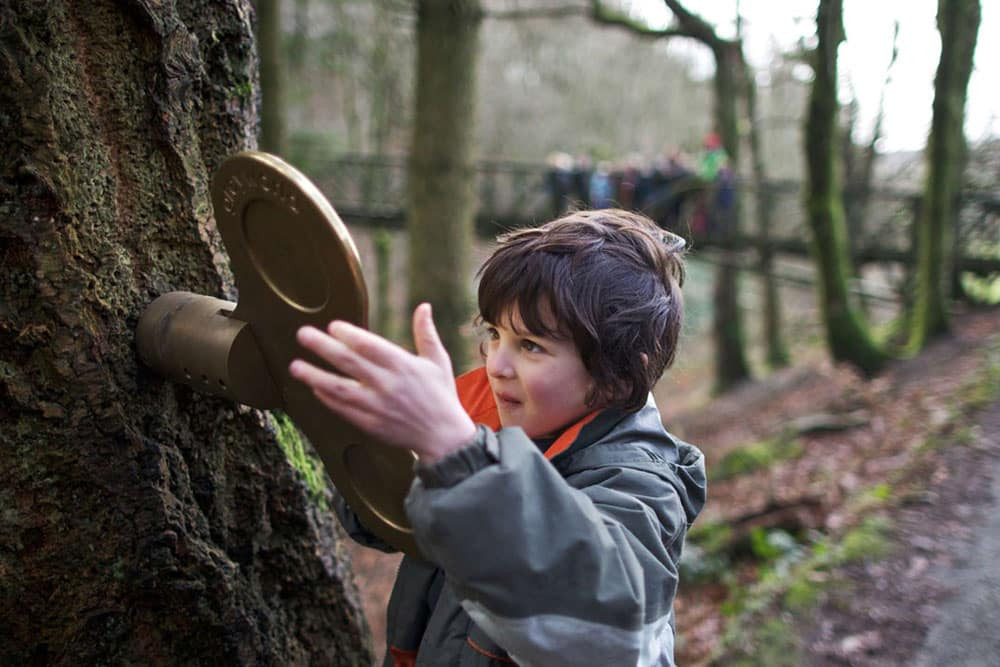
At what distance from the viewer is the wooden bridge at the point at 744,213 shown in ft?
41.3

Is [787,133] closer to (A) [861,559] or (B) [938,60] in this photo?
(B) [938,60]

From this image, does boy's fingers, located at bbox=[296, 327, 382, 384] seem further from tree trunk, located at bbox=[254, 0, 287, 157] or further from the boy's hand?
tree trunk, located at bbox=[254, 0, 287, 157]

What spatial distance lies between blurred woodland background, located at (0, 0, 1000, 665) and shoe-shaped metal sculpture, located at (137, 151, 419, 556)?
0.18 meters

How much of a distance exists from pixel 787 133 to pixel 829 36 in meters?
19.8

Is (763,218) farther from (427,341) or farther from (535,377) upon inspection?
(427,341)

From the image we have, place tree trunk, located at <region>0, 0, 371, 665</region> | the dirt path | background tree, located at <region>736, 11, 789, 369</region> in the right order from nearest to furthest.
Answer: tree trunk, located at <region>0, 0, 371, 665</region> < the dirt path < background tree, located at <region>736, 11, 789, 369</region>

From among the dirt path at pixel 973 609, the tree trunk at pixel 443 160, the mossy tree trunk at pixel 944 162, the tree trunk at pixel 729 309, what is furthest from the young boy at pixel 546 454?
the tree trunk at pixel 729 309

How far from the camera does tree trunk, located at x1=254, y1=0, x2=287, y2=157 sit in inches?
299

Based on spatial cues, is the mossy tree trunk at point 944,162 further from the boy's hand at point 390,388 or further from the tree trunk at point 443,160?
the boy's hand at point 390,388

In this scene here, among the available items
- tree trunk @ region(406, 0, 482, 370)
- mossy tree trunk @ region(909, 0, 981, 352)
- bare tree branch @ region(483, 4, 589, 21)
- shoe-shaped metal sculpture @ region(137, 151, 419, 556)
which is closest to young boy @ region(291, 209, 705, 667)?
shoe-shaped metal sculpture @ region(137, 151, 419, 556)

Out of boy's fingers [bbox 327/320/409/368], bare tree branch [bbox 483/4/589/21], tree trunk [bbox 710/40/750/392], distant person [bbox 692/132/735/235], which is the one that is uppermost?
bare tree branch [bbox 483/4/589/21]

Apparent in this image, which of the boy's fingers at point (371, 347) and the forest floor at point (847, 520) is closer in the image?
the boy's fingers at point (371, 347)

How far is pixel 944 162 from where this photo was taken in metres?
9.98

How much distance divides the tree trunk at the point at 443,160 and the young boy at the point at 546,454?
709 cm
